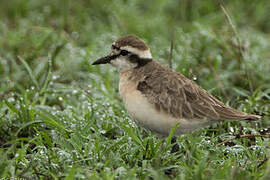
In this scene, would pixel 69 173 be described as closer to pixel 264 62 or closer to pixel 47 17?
pixel 264 62

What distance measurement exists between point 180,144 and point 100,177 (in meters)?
1.18

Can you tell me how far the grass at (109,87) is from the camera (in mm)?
4051

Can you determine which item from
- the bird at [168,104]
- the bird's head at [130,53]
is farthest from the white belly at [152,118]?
the bird's head at [130,53]

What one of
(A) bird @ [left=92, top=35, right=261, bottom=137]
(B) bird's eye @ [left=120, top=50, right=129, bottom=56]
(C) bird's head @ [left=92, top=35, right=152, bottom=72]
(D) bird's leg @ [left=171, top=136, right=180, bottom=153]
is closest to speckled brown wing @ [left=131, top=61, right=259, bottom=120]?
(A) bird @ [left=92, top=35, right=261, bottom=137]

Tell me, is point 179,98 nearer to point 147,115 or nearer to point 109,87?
point 147,115

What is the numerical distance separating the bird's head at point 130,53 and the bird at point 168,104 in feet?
0.43

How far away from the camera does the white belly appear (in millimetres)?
4203

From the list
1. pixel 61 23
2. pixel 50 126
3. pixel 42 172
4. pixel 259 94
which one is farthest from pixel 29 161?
pixel 61 23

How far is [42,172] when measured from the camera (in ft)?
13.1

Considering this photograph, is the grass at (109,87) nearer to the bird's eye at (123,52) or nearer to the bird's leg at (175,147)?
the bird's leg at (175,147)

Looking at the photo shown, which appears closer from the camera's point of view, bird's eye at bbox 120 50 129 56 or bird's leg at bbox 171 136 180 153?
bird's leg at bbox 171 136 180 153

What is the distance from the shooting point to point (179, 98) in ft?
14.1

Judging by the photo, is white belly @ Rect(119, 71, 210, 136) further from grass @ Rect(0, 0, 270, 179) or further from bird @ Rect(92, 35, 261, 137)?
grass @ Rect(0, 0, 270, 179)

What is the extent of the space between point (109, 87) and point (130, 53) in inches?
55.1
